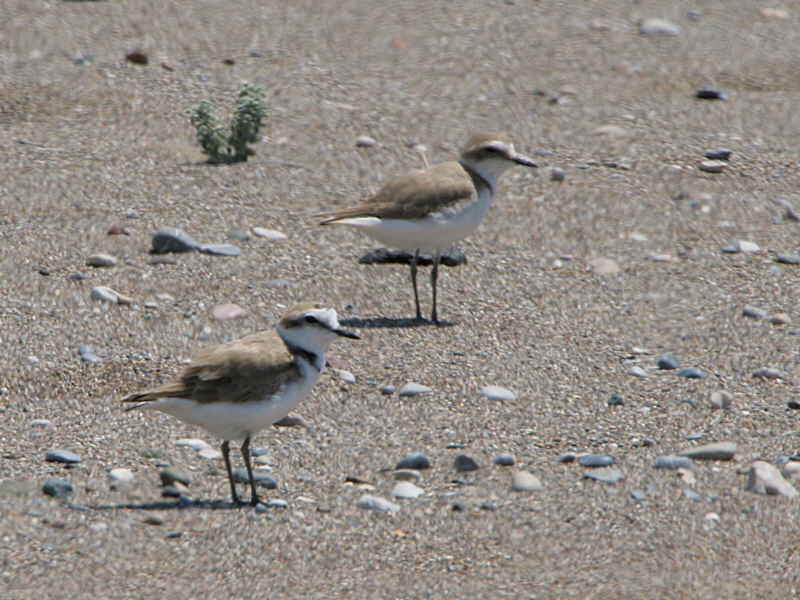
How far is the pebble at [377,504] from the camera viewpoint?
610cm

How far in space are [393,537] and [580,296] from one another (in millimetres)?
3648

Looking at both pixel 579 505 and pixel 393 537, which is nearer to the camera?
pixel 393 537

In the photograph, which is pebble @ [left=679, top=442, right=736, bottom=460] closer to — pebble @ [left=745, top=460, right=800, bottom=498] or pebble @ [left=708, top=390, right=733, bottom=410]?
pebble @ [left=745, top=460, right=800, bottom=498]

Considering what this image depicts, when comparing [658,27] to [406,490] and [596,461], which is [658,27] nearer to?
[596,461]

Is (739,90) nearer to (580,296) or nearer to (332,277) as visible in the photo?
(580,296)

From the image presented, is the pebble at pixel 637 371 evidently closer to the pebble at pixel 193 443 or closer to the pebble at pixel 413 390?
the pebble at pixel 413 390

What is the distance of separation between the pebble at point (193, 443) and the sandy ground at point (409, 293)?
0.09 metres

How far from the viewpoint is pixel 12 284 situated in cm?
832

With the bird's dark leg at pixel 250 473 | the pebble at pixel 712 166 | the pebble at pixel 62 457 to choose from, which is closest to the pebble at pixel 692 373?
the bird's dark leg at pixel 250 473

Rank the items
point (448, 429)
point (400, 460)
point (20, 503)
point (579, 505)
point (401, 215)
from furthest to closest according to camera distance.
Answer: point (401, 215) < point (448, 429) < point (400, 460) < point (579, 505) < point (20, 503)

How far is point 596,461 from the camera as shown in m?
6.70

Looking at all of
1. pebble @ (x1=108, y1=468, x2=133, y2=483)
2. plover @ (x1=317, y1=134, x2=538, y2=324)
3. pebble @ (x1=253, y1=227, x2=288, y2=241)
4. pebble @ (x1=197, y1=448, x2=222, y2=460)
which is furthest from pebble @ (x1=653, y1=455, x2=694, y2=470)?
pebble @ (x1=253, y1=227, x2=288, y2=241)

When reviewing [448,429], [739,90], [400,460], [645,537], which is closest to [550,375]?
[448,429]

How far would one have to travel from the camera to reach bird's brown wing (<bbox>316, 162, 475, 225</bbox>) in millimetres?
8672
